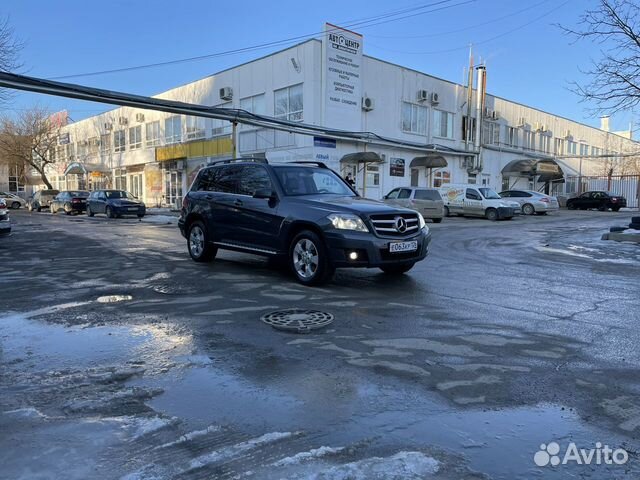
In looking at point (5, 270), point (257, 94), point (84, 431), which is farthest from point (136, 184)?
point (84, 431)

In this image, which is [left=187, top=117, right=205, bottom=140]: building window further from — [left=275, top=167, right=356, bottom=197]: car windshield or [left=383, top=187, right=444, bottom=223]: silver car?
[left=275, top=167, right=356, bottom=197]: car windshield

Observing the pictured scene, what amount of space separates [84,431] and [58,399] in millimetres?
637

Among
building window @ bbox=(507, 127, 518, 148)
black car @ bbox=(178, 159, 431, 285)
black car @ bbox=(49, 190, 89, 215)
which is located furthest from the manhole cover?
building window @ bbox=(507, 127, 518, 148)

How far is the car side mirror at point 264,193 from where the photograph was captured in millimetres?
8117

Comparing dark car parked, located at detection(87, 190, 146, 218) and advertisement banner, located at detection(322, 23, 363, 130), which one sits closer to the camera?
advertisement banner, located at detection(322, 23, 363, 130)

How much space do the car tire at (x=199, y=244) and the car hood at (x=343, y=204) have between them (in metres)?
2.57

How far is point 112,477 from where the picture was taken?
2568 mm

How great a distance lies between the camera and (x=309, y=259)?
7.47m

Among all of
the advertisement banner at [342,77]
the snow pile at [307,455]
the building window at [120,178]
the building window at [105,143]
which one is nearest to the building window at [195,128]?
the advertisement banner at [342,77]

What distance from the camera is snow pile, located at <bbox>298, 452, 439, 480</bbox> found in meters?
2.57

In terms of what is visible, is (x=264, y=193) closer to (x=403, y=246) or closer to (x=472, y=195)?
(x=403, y=246)

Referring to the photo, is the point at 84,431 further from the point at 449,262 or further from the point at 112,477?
the point at 449,262

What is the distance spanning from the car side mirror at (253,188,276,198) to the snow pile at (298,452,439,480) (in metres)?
5.77

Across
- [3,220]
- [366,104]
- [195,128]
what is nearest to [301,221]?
[3,220]
